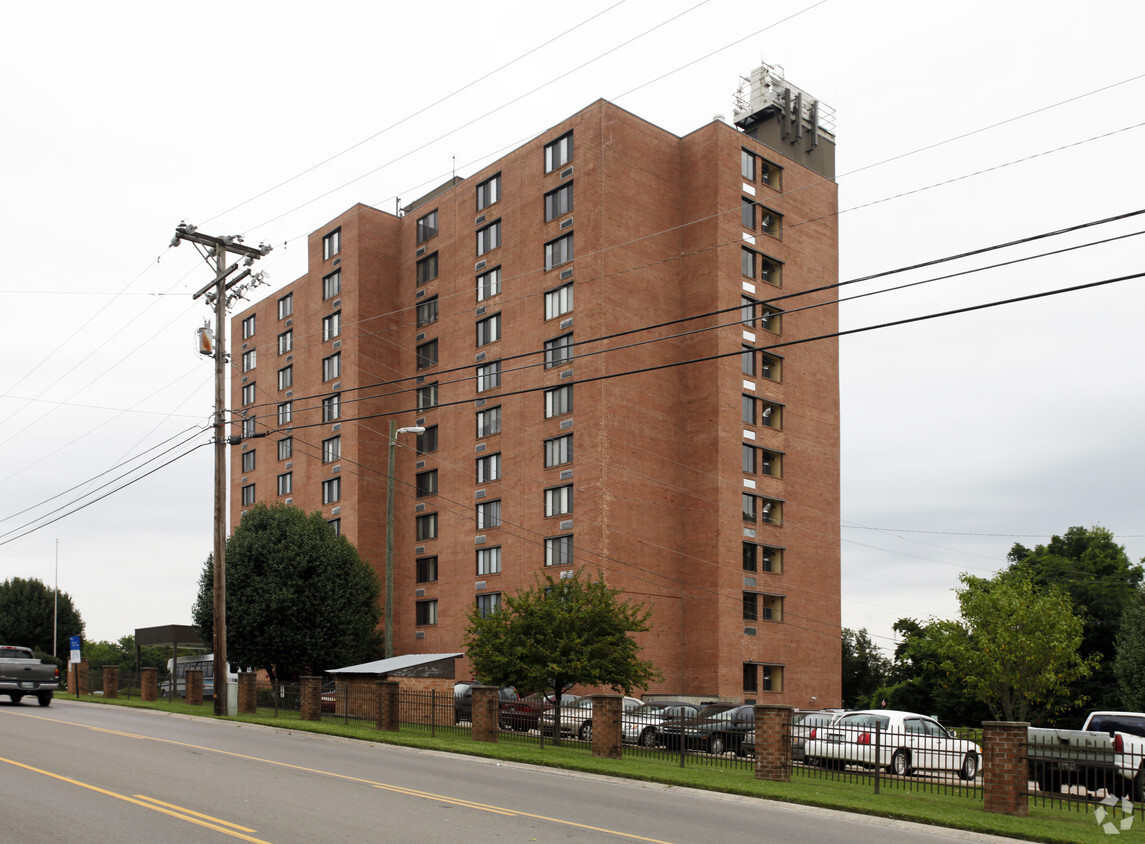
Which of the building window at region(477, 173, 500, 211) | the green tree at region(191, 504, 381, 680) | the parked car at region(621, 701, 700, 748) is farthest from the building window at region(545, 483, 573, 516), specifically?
the parked car at region(621, 701, 700, 748)

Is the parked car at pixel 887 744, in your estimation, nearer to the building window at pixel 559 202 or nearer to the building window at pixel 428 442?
the building window at pixel 559 202

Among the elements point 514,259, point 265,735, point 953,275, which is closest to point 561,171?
point 514,259

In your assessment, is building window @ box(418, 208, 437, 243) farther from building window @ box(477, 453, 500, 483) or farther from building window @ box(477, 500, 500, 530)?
building window @ box(477, 500, 500, 530)

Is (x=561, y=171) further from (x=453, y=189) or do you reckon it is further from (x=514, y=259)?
(x=453, y=189)

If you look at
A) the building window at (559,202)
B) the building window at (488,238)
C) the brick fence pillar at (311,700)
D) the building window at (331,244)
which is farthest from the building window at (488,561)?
the building window at (331,244)

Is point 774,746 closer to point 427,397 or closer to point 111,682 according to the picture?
point 111,682

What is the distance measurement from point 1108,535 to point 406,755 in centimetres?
6251

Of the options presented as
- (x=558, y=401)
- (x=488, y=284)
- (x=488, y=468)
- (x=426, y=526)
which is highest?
(x=488, y=284)

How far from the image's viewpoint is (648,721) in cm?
2942

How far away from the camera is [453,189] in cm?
6031

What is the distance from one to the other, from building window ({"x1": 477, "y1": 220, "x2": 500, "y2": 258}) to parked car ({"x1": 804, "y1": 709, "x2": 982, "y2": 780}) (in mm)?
36628

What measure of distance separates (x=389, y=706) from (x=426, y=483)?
104 feet

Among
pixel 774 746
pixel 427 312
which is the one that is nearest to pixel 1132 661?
pixel 774 746

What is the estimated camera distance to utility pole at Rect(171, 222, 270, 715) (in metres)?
33.0
